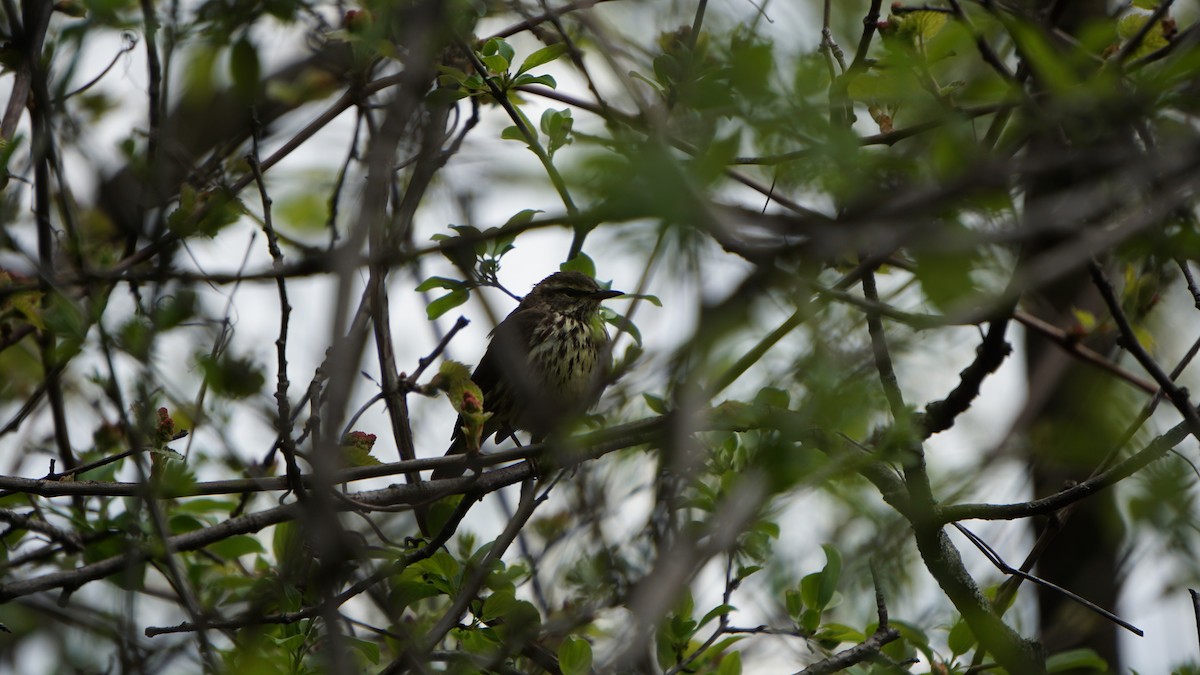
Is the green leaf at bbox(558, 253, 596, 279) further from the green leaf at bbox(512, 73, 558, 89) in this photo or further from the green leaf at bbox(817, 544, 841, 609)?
the green leaf at bbox(817, 544, 841, 609)

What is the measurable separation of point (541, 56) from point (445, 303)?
42.3 inches

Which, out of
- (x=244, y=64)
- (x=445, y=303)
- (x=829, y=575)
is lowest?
(x=829, y=575)

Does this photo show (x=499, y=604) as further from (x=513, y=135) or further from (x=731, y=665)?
(x=513, y=135)

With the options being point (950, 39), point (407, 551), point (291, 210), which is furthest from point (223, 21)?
point (291, 210)

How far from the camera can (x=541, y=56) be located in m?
4.48

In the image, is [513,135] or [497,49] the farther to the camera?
[513,135]

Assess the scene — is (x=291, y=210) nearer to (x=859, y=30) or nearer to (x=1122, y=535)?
(x=859, y=30)

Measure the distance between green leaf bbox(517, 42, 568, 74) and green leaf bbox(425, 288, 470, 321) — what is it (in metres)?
0.93

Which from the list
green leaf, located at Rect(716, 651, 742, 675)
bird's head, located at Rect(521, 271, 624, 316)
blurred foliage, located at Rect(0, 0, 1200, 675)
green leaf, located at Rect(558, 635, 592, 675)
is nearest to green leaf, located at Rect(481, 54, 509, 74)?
blurred foliage, located at Rect(0, 0, 1200, 675)

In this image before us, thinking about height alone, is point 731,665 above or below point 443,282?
below

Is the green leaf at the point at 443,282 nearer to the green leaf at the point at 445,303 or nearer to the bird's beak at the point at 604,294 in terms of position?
the green leaf at the point at 445,303

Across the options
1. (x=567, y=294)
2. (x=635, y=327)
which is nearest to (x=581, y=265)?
(x=635, y=327)

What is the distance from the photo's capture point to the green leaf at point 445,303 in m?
4.78

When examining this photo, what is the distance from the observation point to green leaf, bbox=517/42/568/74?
14.7 ft
